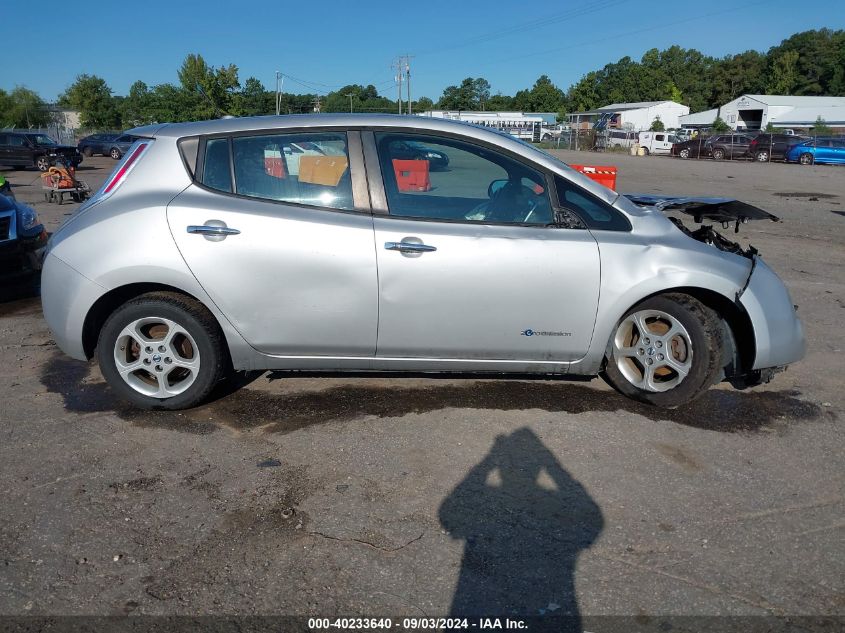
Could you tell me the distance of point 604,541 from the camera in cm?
296

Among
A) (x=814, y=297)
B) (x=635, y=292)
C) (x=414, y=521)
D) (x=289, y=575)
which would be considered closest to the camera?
(x=289, y=575)

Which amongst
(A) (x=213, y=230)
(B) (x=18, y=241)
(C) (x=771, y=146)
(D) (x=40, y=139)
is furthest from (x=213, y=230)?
(C) (x=771, y=146)

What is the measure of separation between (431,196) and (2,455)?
2.81 m

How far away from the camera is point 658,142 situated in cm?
4988

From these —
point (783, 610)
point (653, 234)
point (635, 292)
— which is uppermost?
point (653, 234)

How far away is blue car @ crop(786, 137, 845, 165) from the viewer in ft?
111

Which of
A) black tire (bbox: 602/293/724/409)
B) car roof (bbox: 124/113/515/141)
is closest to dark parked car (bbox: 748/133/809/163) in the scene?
black tire (bbox: 602/293/724/409)

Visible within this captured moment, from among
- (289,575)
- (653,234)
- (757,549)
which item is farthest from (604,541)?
(653,234)

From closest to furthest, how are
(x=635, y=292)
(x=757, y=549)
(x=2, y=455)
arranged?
(x=757, y=549) < (x=2, y=455) < (x=635, y=292)

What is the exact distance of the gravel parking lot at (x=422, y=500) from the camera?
103 inches

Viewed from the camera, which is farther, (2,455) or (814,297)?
(814,297)

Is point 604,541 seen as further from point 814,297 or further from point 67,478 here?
point 814,297

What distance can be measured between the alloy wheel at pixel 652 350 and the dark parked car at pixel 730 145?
130 feet

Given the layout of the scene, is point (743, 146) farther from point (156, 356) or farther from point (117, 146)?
point (156, 356)
